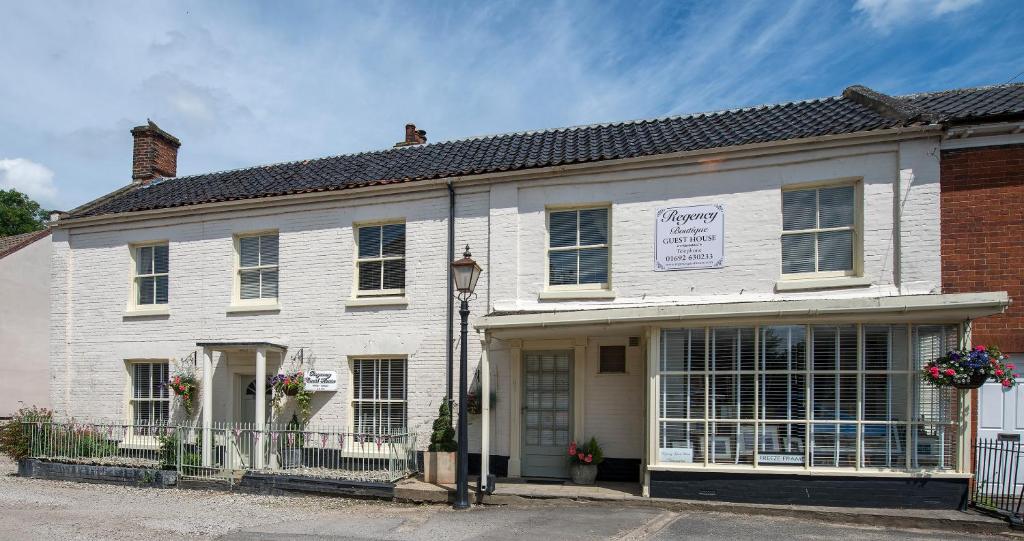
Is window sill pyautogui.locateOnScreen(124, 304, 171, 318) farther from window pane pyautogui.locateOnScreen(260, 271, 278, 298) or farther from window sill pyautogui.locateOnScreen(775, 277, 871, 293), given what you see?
window sill pyautogui.locateOnScreen(775, 277, 871, 293)

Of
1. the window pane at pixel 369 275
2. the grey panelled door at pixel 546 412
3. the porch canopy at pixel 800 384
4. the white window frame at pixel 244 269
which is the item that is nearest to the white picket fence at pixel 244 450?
the grey panelled door at pixel 546 412

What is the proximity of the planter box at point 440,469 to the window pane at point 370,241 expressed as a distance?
13.4ft

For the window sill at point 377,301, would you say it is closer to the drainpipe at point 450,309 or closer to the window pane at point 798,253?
the drainpipe at point 450,309

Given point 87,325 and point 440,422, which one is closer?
point 440,422

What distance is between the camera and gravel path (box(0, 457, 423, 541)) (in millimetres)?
9391

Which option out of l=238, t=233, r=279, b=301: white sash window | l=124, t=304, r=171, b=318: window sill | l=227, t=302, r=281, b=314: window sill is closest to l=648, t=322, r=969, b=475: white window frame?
l=227, t=302, r=281, b=314: window sill

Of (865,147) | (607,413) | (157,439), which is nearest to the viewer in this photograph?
(865,147)

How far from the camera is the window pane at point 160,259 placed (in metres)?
15.5

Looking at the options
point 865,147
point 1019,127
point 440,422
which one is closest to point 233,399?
point 440,422

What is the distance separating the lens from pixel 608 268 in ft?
39.4

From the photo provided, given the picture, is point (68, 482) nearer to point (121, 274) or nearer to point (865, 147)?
point (121, 274)

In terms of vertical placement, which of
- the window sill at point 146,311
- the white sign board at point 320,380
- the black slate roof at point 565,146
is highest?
the black slate roof at point 565,146

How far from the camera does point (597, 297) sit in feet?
38.8

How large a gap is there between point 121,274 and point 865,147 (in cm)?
1474
